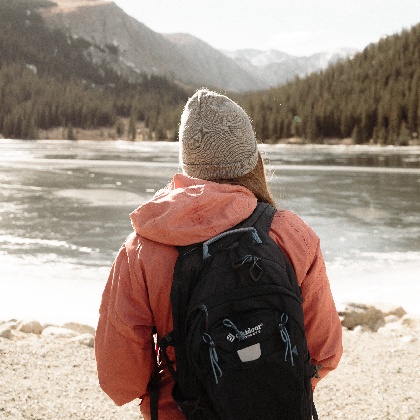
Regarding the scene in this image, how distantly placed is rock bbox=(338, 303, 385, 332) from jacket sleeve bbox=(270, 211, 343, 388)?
420cm

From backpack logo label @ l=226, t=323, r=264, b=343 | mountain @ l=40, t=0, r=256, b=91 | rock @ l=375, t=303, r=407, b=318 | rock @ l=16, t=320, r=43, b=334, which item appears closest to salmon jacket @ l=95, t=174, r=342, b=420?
backpack logo label @ l=226, t=323, r=264, b=343

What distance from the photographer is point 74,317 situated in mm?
6043

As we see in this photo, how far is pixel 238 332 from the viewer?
139 centimetres

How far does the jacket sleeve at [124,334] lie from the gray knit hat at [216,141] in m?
0.37

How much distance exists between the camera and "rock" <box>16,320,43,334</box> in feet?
17.2

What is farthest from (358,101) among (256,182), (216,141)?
(216,141)

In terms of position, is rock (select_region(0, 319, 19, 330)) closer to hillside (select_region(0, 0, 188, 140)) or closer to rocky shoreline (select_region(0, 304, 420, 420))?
rocky shoreline (select_region(0, 304, 420, 420))

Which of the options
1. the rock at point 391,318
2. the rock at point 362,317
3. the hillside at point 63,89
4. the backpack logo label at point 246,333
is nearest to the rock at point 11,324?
A: the rock at point 362,317

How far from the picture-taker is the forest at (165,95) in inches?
2648

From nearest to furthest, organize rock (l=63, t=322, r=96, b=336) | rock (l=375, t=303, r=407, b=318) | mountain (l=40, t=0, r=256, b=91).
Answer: rock (l=63, t=322, r=96, b=336)
rock (l=375, t=303, r=407, b=318)
mountain (l=40, t=0, r=256, b=91)

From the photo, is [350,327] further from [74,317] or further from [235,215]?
[235,215]

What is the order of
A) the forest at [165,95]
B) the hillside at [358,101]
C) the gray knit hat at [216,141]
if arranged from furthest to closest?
1. the forest at [165,95]
2. the hillside at [358,101]
3. the gray knit hat at [216,141]

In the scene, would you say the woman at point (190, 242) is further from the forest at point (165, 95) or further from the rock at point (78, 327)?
the forest at point (165, 95)

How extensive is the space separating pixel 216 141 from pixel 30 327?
4187mm
